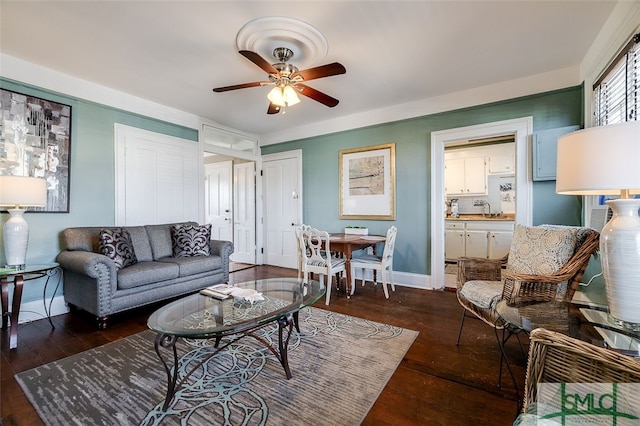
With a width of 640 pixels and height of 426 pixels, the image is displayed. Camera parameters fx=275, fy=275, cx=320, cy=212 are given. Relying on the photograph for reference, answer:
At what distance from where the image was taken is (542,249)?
6.79 feet

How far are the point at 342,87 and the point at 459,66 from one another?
51.2 inches

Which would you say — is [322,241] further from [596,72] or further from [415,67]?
[596,72]

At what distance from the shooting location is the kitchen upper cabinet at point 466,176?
563 cm

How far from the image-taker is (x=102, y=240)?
2.83 meters

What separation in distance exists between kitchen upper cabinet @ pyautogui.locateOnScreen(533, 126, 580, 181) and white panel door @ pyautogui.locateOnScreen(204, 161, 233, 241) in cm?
520

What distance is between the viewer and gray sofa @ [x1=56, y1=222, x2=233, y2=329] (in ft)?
8.39

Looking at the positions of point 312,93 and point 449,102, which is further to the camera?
point 449,102

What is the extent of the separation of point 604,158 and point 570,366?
926 millimetres

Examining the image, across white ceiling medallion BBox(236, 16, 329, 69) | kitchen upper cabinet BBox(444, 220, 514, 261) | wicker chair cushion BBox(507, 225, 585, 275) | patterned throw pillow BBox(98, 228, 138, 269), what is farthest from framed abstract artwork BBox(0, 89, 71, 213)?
kitchen upper cabinet BBox(444, 220, 514, 261)

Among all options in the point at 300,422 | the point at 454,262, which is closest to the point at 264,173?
the point at 454,262

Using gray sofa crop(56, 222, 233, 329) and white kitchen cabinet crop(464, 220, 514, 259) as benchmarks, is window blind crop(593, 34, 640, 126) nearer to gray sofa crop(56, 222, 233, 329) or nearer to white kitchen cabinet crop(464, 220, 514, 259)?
white kitchen cabinet crop(464, 220, 514, 259)

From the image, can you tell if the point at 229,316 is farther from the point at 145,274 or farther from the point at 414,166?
the point at 414,166

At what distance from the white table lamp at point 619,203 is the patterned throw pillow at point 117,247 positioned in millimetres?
3689

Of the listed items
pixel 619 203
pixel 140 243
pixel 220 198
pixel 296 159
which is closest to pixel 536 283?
pixel 619 203
